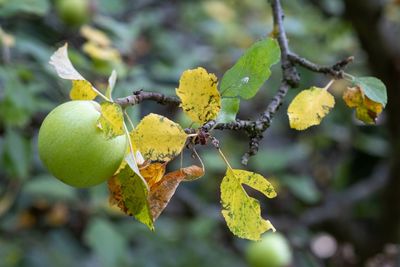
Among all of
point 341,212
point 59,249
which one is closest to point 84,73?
point 59,249

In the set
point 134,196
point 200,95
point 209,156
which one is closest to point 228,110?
point 200,95

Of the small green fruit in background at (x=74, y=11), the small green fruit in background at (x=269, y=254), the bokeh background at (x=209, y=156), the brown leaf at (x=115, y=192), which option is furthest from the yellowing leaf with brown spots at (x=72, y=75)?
the small green fruit in background at (x=269, y=254)

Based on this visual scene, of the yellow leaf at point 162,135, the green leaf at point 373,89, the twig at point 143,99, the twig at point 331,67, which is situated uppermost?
the green leaf at point 373,89

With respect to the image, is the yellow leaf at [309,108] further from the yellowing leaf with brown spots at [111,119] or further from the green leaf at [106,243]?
the green leaf at [106,243]

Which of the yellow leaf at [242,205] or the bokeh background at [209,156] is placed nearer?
the yellow leaf at [242,205]

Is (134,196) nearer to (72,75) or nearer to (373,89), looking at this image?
(72,75)

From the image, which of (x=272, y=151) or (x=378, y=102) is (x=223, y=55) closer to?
(x=272, y=151)

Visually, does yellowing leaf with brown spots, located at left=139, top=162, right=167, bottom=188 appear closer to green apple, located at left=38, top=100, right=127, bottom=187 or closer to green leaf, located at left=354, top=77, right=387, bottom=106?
green apple, located at left=38, top=100, right=127, bottom=187
